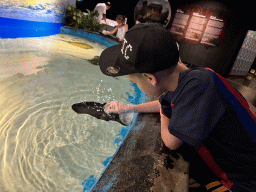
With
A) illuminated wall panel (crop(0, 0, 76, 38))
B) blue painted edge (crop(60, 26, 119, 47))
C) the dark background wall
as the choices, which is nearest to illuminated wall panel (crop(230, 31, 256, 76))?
the dark background wall

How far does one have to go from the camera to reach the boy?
0.67m

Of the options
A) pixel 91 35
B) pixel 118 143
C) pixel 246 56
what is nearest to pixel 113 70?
pixel 118 143

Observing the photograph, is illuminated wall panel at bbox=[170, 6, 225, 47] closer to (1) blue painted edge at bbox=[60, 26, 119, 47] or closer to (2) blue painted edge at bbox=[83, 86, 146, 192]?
(1) blue painted edge at bbox=[60, 26, 119, 47]

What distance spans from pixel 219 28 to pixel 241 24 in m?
0.75

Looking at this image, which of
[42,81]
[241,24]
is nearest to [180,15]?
[241,24]

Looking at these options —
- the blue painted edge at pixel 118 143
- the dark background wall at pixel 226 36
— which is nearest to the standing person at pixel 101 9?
the dark background wall at pixel 226 36

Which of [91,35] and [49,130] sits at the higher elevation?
[91,35]

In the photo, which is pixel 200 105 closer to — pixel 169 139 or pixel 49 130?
pixel 169 139

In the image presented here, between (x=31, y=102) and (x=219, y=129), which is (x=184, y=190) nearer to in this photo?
(x=219, y=129)

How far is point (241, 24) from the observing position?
6.00 meters

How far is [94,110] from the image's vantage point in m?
1.75

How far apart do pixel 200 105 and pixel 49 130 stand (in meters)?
1.37

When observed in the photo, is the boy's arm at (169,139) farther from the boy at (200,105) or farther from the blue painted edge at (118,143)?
the blue painted edge at (118,143)

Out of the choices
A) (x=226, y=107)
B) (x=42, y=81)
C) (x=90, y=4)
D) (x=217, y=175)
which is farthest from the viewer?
(x=90, y=4)
